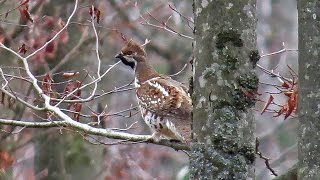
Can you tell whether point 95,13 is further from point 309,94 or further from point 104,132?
point 309,94

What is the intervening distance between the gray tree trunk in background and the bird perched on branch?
1612mm

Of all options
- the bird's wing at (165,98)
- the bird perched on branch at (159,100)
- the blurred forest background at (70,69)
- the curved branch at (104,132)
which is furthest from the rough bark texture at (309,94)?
the blurred forest background at (70,69)

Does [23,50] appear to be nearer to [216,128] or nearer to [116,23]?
[216,128]

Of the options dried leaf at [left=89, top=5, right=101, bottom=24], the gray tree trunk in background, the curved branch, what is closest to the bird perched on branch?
the curved branch

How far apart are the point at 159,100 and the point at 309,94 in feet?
10.8

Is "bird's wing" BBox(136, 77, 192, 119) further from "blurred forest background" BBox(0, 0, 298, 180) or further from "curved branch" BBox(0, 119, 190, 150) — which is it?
"curved branch" BBox(0, 119, 190, 150)

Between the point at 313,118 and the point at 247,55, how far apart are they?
715 mm

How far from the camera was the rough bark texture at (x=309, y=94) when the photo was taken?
372 cm

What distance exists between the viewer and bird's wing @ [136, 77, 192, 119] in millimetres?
6674

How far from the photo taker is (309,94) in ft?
12.3

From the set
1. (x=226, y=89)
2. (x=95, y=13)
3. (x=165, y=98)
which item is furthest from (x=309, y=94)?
(x=95, y=13)

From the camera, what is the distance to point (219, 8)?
432 centimetres

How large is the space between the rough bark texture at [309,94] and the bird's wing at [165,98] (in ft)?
9.34

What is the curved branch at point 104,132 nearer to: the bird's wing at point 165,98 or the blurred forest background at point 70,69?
the bird's wing at point 165,98
